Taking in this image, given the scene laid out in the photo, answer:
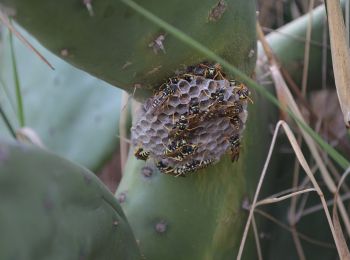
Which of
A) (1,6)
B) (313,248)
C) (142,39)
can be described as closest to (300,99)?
(313,248)

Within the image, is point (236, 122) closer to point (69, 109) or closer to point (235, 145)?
point (235, 145)

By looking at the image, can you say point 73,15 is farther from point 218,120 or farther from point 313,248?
point 313,248

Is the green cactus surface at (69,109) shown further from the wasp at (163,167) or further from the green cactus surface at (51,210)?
the green cactus surface at (51,210)

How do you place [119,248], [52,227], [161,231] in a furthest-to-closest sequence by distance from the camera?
1. [161,231]
2. [119,248]
3. [52,227]

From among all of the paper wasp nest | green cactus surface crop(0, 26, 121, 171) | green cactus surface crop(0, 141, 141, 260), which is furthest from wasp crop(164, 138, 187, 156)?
green cactus surface crop(0, 26, 121, 171)

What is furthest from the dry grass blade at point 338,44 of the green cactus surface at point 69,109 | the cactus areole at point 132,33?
the green cactus surface at point 69,109

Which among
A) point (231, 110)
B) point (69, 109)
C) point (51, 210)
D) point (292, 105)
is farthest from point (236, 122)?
point (69, 109)

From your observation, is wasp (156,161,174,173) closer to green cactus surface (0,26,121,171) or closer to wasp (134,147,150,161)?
wasp (134,147,150,161)
